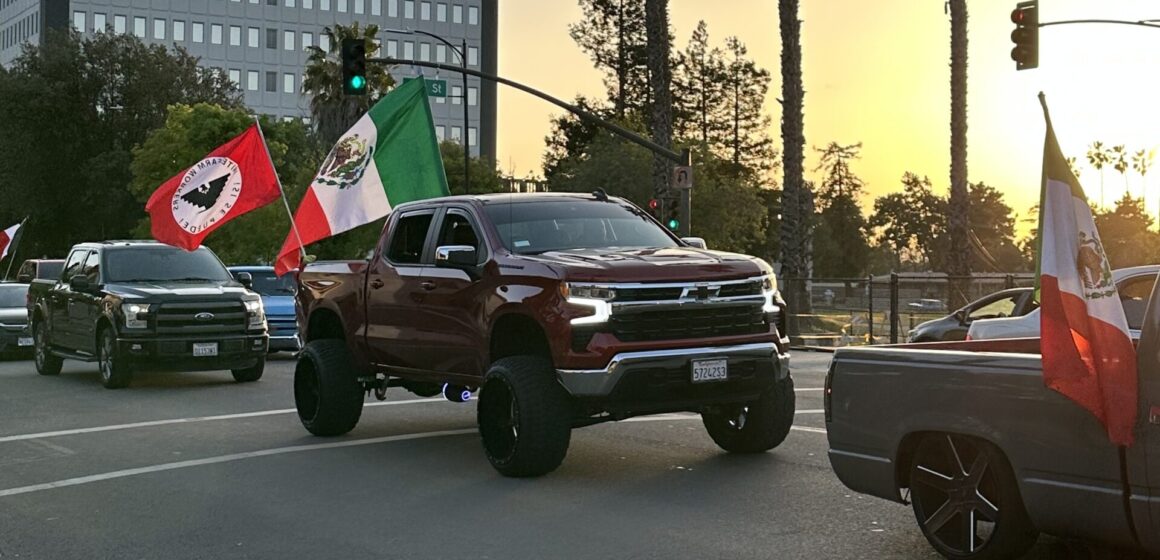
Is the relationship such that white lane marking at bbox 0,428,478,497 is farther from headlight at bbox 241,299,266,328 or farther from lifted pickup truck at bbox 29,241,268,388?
headlight at bbox 241,299,266,328

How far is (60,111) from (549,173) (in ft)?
98.3

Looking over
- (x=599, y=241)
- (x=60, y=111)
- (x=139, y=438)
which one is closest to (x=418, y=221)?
(x=599, y=241)

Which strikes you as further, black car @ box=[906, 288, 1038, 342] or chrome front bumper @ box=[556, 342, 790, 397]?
black car @ box=[906, 288, 1038, 342]

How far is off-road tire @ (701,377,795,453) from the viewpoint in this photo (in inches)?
434

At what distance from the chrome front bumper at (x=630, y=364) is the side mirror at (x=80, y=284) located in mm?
11583

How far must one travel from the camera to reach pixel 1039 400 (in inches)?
248

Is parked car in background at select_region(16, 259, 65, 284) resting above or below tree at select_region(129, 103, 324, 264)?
below

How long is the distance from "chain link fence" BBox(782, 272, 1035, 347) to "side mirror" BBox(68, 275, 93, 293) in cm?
1474

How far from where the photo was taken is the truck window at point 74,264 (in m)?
20.7

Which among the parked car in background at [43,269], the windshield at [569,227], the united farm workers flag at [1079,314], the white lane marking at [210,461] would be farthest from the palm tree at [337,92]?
the united farm workers flag at [1079,314]

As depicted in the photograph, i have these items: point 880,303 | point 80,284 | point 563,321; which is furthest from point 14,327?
point 563,321

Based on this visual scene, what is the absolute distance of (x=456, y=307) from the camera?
1114 cm

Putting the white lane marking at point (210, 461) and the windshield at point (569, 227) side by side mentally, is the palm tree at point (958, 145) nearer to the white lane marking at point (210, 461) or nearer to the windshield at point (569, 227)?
the white lane marking at point (210, 461)

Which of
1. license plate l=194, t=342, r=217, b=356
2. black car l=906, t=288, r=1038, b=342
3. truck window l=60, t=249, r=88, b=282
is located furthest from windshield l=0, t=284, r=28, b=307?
black car l=906, t=288, r=1038, b=342
